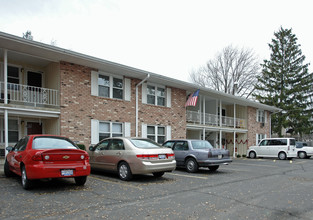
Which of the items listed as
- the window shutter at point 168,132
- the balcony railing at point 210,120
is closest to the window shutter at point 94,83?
the window shutter at point 168,132

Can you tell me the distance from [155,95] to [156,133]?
7.78 feet

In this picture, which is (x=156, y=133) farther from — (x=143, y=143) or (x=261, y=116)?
(x=261, y=116)

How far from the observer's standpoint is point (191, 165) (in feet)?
39.3

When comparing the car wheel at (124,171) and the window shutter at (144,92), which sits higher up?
the window shutter at (144,92)

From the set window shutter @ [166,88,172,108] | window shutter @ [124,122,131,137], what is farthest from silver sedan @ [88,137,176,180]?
window shutter @ [166,88,172,108]

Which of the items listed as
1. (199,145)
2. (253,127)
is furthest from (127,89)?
(253,127)

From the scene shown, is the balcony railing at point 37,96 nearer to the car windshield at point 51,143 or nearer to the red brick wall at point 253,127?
the car windshield at point 51,143

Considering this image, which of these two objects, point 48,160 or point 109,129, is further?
point 109,129

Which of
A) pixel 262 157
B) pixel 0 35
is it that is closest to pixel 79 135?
pixel 0 35

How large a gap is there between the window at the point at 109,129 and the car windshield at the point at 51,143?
668 cm

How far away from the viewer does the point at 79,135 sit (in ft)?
44.8

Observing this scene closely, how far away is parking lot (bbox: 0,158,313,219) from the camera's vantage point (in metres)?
5.38

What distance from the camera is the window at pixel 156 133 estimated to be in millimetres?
17288

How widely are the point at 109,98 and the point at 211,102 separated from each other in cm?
1254
